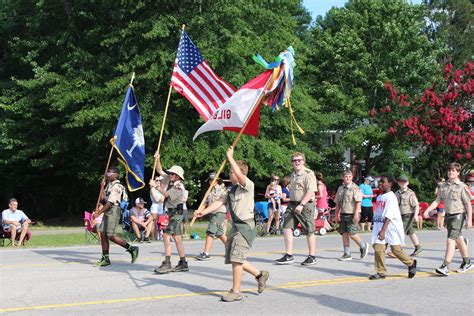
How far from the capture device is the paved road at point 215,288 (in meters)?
8.14

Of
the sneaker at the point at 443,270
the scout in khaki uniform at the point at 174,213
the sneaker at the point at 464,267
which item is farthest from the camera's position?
the sneaker at the point at 464,267

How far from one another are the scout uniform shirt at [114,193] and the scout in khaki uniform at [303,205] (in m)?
3.02

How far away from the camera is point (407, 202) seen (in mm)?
14016

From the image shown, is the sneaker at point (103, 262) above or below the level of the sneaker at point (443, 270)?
below

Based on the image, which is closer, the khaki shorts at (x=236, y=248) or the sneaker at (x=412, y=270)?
the khaki shorts at (x=236, y=248)

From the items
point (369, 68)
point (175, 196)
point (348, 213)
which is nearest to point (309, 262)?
point (348, 213)

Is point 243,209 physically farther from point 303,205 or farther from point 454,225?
point 454,225

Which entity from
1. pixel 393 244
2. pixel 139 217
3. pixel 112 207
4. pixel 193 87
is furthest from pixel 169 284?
pixel 139 217

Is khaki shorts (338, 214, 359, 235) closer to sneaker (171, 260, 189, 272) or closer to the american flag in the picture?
the american flag

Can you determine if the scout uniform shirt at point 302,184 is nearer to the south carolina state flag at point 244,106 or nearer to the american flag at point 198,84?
the south carolina state flag at point 244,106

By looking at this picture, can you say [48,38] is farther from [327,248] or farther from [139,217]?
[327,248]

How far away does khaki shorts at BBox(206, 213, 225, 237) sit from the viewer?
13.0m

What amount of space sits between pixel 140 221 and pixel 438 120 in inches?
548

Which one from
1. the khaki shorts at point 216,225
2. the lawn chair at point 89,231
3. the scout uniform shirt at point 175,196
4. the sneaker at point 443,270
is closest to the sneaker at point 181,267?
the scout uniform shirt at point 175,196
